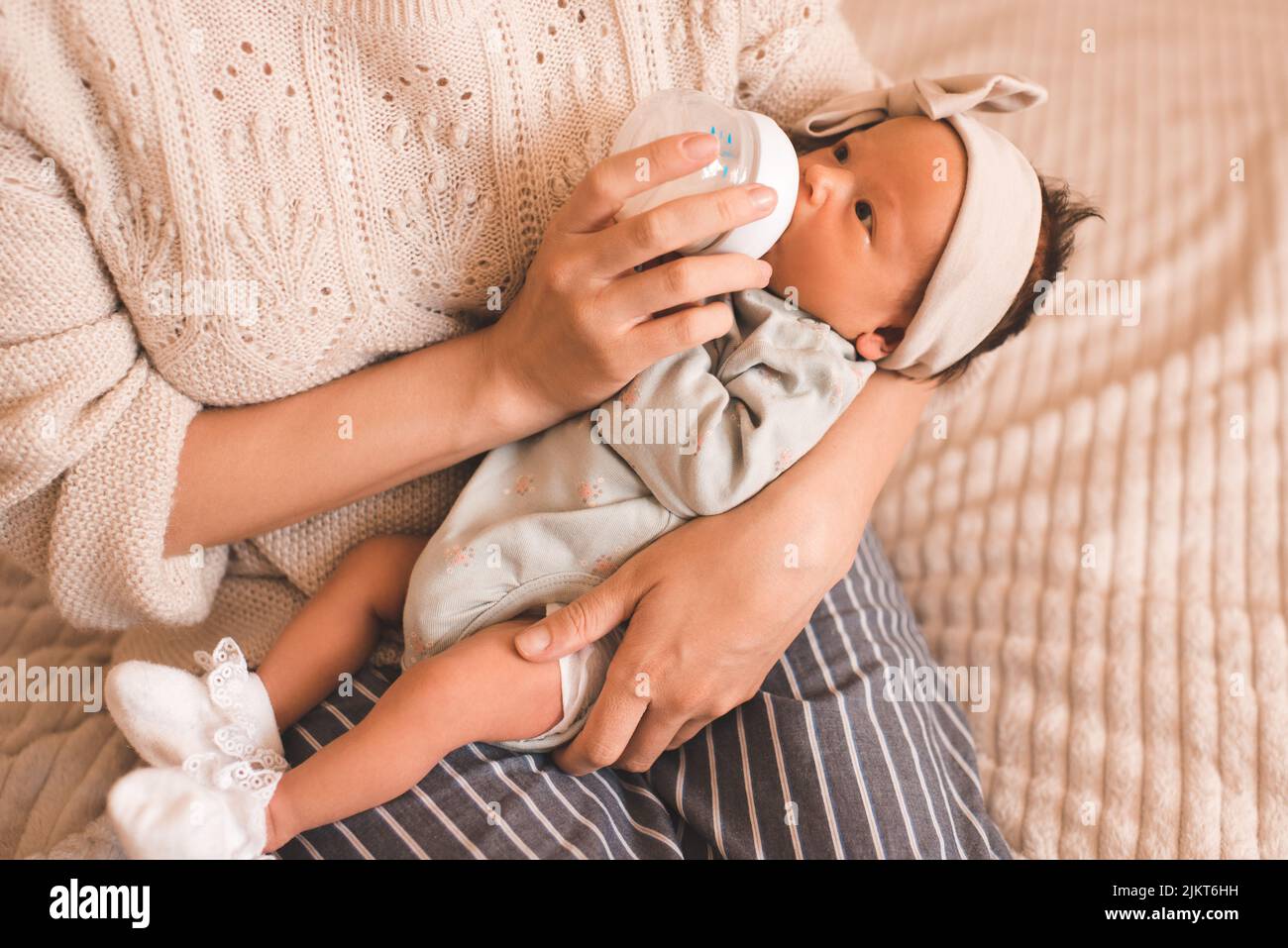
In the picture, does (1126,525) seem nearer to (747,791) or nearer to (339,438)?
(747,791)

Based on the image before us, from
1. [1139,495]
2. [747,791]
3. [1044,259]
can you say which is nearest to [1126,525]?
[1139,495]

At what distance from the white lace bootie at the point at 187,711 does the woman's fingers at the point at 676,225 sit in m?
0.52

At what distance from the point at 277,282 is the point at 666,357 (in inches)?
14.7

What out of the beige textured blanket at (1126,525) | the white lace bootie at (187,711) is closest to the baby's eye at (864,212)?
the beige textured blanket at (1126,525)

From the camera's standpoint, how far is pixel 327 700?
3.18ft

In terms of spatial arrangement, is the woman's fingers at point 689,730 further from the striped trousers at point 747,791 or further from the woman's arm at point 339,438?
the woman's arm at point 339,438

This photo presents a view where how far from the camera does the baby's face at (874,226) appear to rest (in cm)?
97

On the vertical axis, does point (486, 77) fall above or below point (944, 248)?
above

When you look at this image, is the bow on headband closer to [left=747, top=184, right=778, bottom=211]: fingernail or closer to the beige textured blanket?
[left=747, top=184, right=778, bottom=211]: fingernail

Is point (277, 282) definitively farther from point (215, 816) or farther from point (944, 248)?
point (944, 248)

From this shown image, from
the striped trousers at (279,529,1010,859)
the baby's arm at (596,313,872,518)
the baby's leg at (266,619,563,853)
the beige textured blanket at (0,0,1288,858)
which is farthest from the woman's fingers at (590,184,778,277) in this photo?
the beige textured blanket at (0,0,1288,858)
